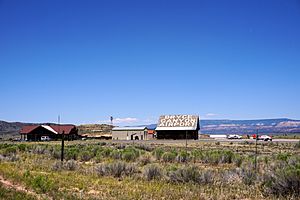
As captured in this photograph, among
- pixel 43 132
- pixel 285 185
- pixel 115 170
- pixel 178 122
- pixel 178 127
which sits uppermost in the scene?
pixel 178 122

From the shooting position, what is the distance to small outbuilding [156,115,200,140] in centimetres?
6943

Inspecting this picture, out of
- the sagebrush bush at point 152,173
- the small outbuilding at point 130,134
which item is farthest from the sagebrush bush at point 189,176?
the small outbuilding at point 130,134

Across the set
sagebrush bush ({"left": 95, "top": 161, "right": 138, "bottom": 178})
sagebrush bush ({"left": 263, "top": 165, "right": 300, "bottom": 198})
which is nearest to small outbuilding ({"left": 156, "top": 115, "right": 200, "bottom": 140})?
sagebrush bush ({"left": 95, "top": 161, "right": 138, "bottom": 178})

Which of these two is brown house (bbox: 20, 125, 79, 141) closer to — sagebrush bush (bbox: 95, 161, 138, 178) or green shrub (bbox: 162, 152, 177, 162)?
green shrub (bbox: 162, 152, 177, 162)

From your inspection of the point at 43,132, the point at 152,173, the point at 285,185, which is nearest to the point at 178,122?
the point at 43,132

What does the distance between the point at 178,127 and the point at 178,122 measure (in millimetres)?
1960

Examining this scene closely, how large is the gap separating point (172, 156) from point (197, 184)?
397 inches

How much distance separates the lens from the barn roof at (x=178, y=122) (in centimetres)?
7019

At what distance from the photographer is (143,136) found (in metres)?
73.1

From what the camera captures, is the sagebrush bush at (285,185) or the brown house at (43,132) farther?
the brown house at (43,132)

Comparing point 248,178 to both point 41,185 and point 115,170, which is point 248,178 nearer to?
point 115,170

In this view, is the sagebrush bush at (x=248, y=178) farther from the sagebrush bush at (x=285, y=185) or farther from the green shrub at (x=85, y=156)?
the green shrub at (x=85, y=156)

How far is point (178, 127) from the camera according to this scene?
70.5 meters

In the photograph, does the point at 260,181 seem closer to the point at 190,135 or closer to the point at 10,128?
the point at 190,135
